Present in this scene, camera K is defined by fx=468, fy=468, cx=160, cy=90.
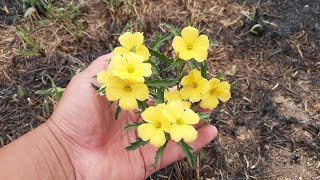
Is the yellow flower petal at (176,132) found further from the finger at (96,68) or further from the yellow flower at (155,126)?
the finger at (96,68)

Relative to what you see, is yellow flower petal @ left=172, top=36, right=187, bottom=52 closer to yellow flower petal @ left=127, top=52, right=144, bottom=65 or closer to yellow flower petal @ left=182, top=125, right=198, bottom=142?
yellow flower petal @ left=127, top=52, right=144, bottom=65

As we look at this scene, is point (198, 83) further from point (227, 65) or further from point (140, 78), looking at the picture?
point (227, 65)

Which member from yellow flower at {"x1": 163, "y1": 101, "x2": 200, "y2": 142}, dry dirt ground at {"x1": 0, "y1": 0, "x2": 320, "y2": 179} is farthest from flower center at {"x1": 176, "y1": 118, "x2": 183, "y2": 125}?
dry dirt ground at {"x1": 0, "y1": 0, "x2": 320, "y2": 179}

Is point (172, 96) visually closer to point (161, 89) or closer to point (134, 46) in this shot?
point (161, 89)

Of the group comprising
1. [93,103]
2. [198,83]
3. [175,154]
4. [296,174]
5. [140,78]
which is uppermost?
[140,78]

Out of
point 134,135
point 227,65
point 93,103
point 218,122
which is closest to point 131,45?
point 93,103

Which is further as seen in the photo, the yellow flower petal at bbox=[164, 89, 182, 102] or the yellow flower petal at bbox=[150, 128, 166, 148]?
the yellow flower petal at bbox=[164, 89, 182, 102]
